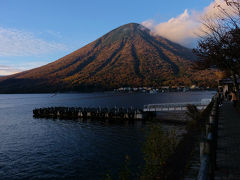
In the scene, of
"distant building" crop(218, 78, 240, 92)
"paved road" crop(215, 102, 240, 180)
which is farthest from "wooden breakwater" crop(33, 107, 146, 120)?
"paved road" crop(215, 102, 240, 180)

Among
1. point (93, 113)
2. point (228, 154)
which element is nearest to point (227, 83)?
point (228, 154)

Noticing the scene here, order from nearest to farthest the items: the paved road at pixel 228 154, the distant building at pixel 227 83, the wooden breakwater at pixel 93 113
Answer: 1. the paved road at pixel 228 154
2. the distant building at pixel 227 83
3. the wooden breakwater at pixel 93 113

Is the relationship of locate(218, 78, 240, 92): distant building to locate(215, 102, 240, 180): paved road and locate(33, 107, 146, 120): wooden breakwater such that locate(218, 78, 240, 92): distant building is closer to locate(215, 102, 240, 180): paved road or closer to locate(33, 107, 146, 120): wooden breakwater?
locate(33, 107, 146, 120): wooden breakwater

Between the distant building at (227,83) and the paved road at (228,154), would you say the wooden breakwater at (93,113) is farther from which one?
the paved road at (228,154)

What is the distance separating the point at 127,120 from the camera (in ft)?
145

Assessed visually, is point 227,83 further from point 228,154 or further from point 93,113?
point 93,113

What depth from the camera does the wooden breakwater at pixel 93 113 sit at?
44.6 meters

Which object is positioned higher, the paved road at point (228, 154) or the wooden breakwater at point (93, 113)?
the paved road at point (228, 154)

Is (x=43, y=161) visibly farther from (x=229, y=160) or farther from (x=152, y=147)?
(x=229, y=160)

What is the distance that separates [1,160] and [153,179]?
1866 centimetres

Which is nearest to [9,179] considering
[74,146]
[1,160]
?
[1,160]

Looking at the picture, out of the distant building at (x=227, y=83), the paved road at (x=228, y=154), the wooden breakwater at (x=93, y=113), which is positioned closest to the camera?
the paved road at (x=228, y=154)

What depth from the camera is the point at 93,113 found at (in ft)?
164

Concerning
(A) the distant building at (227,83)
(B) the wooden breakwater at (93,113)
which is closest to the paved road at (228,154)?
(A) the distant building at (227,83)
